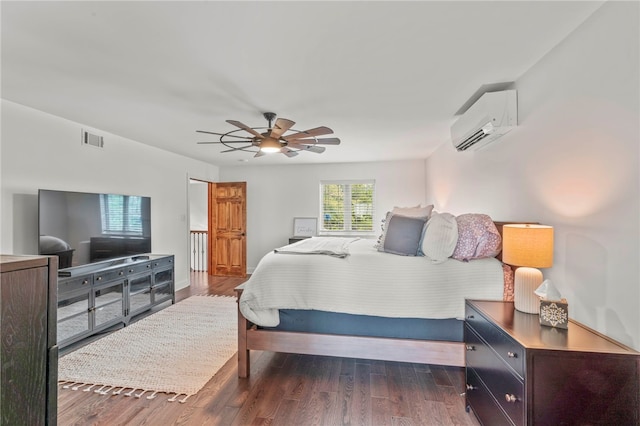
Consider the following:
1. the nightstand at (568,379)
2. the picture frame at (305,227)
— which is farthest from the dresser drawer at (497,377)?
the picture frame at (305,227)

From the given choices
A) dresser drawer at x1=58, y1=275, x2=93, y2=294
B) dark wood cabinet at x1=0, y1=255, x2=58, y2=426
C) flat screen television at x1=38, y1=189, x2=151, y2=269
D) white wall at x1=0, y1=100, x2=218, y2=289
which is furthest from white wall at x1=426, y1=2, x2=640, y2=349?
white wall at x1=0, y1=100, x2=218, y2=289

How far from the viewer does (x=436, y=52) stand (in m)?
1.92

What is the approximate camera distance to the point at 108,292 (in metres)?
3.23

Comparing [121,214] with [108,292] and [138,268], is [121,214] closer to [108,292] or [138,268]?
[138,268]

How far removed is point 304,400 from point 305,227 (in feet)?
13.5

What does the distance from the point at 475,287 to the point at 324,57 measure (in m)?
1.94

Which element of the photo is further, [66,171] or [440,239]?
[66,171]

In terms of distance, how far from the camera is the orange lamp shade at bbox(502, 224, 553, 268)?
5.38 feet

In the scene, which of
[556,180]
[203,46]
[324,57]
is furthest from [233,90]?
[556,180]

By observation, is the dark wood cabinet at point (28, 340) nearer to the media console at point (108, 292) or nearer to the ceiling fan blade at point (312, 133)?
the ceiling fan blade at point (312, 133)

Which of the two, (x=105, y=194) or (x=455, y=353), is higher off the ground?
(x=105, y=194)

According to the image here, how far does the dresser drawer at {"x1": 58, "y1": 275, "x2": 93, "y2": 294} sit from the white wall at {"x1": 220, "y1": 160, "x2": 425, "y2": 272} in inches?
134

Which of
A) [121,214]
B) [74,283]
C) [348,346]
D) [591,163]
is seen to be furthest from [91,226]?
[591,163]

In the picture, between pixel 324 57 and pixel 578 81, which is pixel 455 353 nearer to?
pixel 578 81
